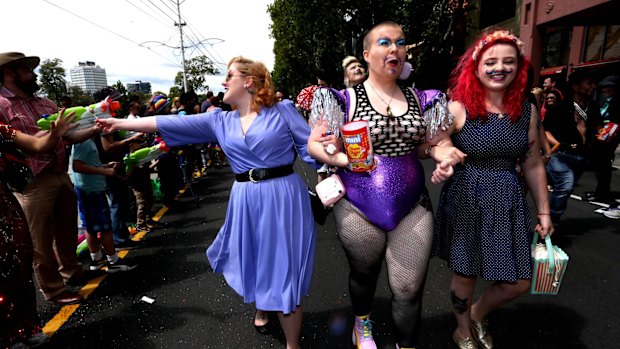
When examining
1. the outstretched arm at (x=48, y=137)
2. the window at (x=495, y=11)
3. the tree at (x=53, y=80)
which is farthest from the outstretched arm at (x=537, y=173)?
the tree at (x=53, y=80)

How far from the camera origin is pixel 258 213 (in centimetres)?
231

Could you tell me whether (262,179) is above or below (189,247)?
above

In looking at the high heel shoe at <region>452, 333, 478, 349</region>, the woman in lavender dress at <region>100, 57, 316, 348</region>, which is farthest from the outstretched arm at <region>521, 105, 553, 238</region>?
the woman in lavender dress at <region>100, 57, 316, 348</region>

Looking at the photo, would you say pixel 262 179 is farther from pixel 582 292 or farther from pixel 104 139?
pixel 582 292

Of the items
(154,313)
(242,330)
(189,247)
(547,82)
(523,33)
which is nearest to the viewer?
(242,330)

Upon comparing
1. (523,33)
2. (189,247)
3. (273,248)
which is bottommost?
(189,247)

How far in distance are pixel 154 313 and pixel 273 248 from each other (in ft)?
5.22

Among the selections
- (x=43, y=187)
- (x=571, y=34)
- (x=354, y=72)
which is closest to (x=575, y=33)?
(x=571, y=34)

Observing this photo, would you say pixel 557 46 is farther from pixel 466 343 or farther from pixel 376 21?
pixel 466 343

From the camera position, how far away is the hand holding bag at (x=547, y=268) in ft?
7.18

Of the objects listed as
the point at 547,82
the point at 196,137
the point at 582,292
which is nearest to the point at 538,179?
the point at 582,292

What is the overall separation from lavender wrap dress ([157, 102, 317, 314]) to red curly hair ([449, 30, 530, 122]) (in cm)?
104

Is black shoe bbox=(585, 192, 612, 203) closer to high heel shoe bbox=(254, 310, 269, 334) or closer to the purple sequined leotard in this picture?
the purple sequined leotard

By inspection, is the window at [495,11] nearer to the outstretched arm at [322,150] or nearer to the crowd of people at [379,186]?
the crowd of people at [379,186]
